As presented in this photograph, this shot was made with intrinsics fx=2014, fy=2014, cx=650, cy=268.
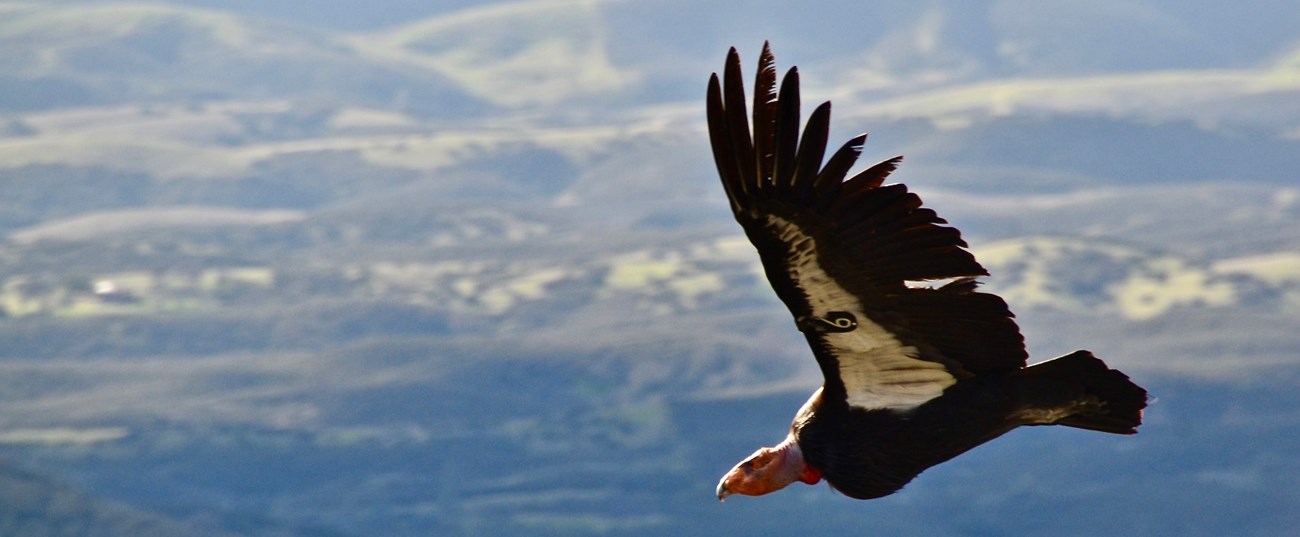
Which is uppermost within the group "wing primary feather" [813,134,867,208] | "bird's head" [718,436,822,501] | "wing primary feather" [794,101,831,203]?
"wing primary feather" [794,101,831,203]

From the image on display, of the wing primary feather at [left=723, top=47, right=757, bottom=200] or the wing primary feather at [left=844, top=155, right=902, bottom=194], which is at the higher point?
the wing primary feather at [left=723, top=47, right=757, bottom=200]

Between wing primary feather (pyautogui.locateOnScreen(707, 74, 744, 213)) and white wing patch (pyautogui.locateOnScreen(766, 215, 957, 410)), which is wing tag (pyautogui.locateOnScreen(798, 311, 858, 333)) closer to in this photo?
white wing patch (pyautogui.locateOnScreen(766, 215, 957, 410))

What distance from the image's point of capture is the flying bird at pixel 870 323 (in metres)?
8.99

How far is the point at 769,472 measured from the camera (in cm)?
1022

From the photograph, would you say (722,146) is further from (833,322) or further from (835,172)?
(833,322)

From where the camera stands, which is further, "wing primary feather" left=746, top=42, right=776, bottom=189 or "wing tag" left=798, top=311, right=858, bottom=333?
"wing tag" left=798, top=311, right=858, bottom=333

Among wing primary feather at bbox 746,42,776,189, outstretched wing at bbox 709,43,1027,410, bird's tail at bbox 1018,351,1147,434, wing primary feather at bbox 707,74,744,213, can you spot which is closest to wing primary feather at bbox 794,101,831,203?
outstretched wing at bbox 709,43,1027,410

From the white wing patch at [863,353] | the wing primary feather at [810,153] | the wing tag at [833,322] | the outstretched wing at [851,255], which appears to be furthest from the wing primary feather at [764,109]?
the wing tag at [833,322]

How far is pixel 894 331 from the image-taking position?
977cm

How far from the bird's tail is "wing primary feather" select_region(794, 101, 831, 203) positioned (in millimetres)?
1554

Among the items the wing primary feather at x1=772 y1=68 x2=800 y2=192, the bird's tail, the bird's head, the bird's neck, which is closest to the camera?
the wing primary feather at x1=772 y1=68 x2=800 y2=192

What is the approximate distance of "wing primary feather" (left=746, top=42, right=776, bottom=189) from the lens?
8.59 meters

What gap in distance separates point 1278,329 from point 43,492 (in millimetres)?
110322

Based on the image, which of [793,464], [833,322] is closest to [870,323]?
[833,322]
